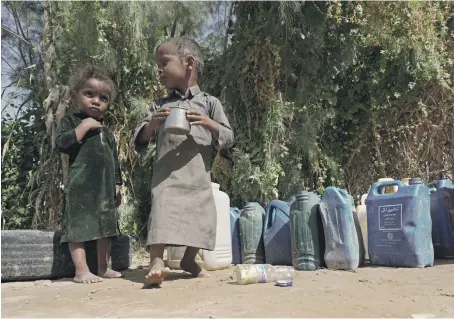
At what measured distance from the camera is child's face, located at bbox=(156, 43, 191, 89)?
288cm

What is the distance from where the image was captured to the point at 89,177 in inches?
120

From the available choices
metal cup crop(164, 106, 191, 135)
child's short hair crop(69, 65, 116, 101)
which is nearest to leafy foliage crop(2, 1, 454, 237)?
child's short hair crop(69, 65, 116, 101)

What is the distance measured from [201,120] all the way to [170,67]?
17.3 inches

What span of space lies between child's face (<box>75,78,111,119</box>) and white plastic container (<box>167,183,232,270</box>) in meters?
1.03

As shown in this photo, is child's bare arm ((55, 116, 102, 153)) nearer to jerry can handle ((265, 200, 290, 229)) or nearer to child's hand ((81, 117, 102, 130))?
child's hand ((81, 117, 102, 130))

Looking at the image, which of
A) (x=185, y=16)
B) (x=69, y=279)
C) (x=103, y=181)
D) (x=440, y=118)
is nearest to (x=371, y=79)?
(x=440, y=118)

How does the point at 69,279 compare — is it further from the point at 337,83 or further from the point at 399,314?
the point at 337,83

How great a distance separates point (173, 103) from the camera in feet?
9.57

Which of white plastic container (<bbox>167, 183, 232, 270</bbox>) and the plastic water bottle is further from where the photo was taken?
white plastic container (<bbox>167, 183, 232, 270</bbox>)

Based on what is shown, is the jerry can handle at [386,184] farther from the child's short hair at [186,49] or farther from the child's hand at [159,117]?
the child's hand at [159,117]

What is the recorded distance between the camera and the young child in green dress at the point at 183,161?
2670 millimetres

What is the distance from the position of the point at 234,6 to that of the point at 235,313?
Result: 4697 mm

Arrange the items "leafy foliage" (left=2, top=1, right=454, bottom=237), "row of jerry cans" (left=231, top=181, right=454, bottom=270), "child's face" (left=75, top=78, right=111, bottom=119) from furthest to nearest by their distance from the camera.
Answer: "leafy foliage" (left=2, top=1, right=454, bottom=237) < "row of jerry cans" (left=231, top=181, right=454, bottom=270) < "child's face" (left=75, top=78, right=111, bottom=119)

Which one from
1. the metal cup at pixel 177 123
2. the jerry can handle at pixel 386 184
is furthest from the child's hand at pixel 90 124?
the jerry can handle at pixel 386 184
